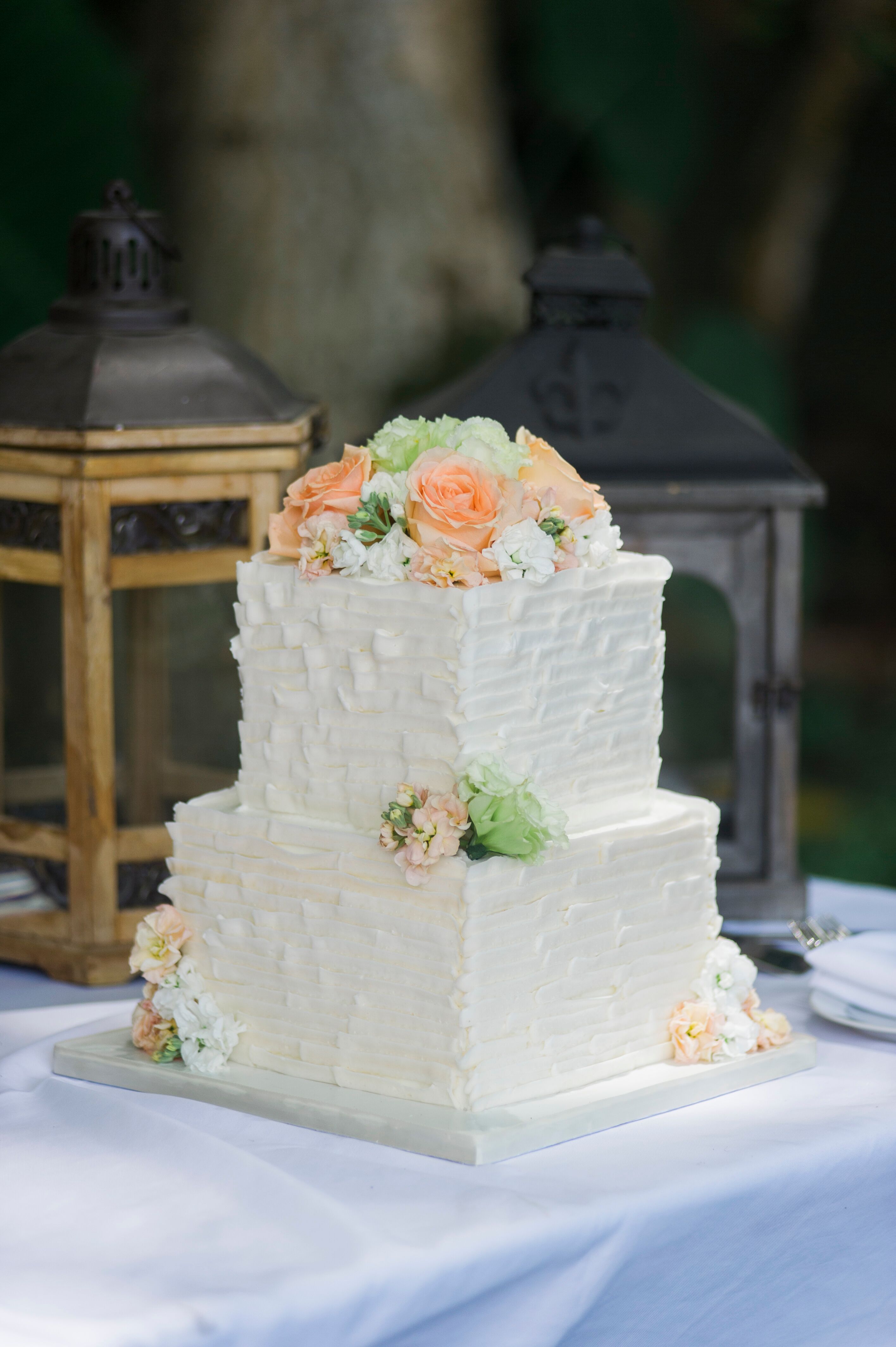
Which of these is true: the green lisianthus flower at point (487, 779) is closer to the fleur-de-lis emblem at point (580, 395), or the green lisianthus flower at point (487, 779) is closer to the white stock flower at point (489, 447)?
the white stock flower at point (489, 447)

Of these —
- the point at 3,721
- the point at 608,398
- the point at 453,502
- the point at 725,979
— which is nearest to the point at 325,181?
the point at 608,398

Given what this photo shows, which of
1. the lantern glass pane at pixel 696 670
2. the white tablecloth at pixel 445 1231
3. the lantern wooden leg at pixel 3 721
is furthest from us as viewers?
the lantern glass pane at pixel 696 670

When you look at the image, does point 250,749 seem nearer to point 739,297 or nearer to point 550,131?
point 550,131

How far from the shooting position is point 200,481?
202 centimetres

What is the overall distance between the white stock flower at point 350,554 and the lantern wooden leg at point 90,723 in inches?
22.9

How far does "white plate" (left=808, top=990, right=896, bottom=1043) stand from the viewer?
1716mm

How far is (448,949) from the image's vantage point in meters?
1.40

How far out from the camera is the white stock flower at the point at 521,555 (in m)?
1.42

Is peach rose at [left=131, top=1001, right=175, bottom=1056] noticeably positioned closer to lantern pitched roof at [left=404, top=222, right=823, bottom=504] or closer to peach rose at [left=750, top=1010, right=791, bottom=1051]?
peach rose at [left=750, top=1010, right=791, bottom=1051]

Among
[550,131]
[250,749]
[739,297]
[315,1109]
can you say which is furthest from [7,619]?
[739,297]

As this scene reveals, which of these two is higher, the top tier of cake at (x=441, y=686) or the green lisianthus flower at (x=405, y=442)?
the green lisianthus flower at (x=405, y=442)

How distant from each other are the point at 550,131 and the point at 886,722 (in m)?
1.85

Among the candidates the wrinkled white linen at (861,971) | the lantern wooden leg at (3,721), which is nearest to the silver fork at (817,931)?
the wrinkled white linen at (861,971)

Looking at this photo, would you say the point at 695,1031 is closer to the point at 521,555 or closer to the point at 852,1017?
the point at 852,1017
